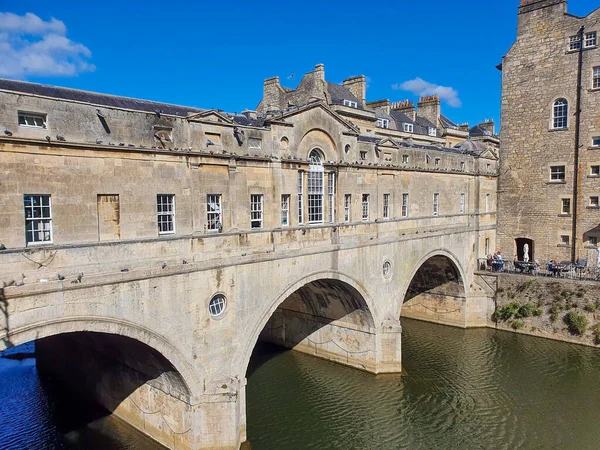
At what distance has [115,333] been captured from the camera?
11.4 m

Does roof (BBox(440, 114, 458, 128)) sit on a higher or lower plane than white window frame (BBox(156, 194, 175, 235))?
higher

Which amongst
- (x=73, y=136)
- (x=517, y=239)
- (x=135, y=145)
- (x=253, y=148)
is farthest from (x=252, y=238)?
(x=517, y=239)

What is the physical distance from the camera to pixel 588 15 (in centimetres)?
2566

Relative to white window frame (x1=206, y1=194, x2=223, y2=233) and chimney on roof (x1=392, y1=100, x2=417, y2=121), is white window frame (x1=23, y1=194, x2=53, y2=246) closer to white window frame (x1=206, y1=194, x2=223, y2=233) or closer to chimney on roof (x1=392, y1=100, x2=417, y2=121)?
white window frame (x1=206, y1=194, x2=223, y2=233)

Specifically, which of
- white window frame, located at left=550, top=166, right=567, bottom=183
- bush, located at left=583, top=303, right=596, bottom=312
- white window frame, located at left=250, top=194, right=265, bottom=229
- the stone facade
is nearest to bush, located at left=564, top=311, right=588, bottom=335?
bush, located at left=583, top=303, right=596, bottom=312

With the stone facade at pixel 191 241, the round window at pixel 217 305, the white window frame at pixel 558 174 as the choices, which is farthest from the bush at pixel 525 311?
the round window at pixel 217 305

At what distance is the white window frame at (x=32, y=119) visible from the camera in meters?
9.91

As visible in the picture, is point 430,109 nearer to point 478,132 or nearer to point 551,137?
point 478,132

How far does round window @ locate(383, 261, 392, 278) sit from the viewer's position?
829 inches

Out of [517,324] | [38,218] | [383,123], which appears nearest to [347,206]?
[38,218]

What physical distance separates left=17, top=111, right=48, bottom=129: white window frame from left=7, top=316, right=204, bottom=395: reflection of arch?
432cm

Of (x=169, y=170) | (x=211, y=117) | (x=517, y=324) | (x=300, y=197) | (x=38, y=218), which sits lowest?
(x=517, y=324)

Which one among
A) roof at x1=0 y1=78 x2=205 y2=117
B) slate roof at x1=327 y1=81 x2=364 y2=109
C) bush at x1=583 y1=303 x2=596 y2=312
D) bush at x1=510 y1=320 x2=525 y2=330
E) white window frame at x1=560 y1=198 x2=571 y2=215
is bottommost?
bush at x1=510 y1=320 x2=525 y2=330

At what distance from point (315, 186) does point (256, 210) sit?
10.4ft
